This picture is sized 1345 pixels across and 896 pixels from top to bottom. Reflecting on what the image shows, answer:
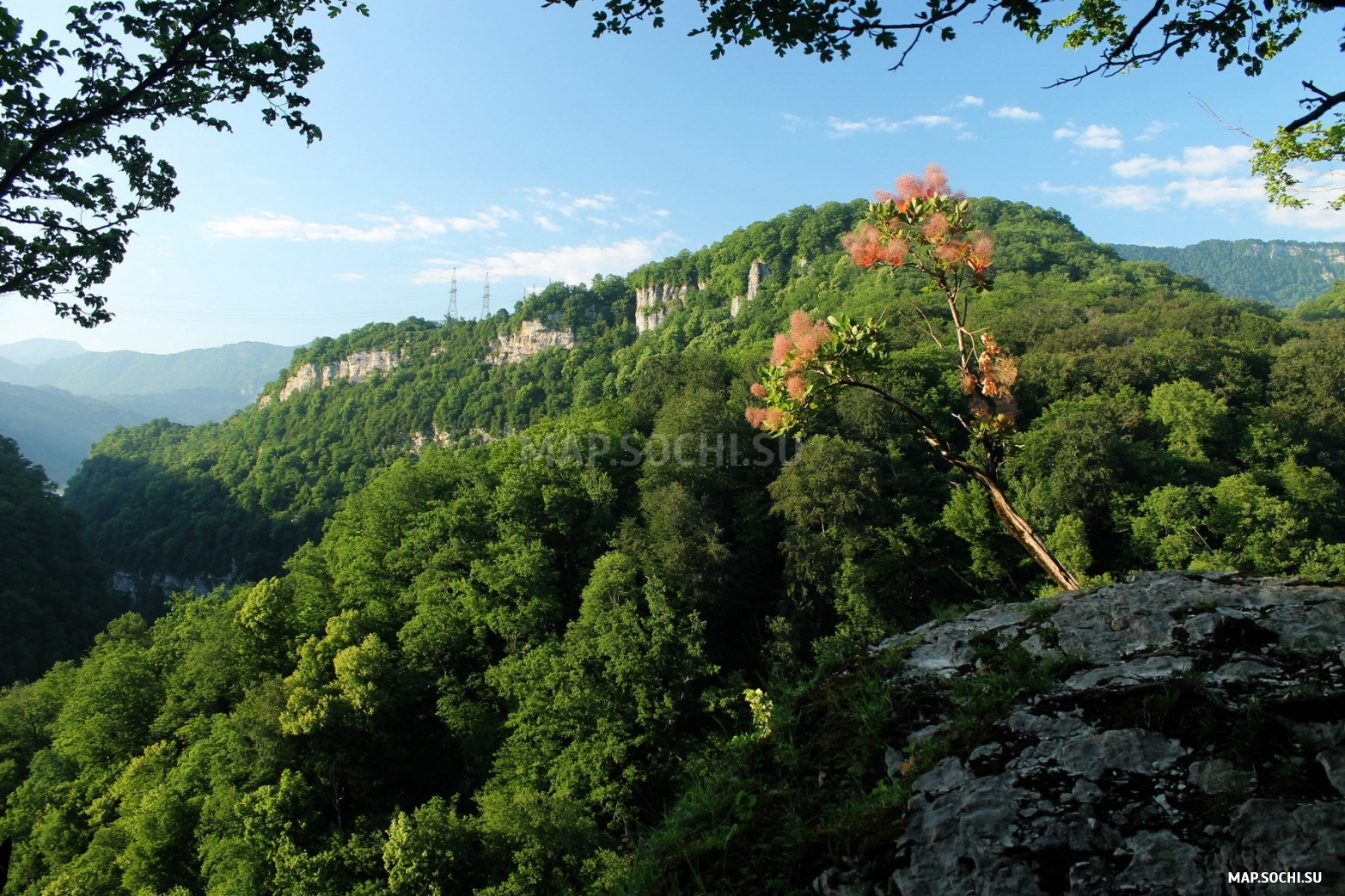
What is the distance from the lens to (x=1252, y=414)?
34969mm

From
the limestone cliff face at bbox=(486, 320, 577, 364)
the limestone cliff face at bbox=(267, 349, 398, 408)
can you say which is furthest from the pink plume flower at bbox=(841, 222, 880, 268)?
the limestone cliff face at bbox=(267, 349, 398, 408)

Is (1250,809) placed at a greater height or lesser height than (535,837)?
greater

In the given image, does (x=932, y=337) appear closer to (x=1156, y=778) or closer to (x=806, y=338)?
(x=806, y=338)

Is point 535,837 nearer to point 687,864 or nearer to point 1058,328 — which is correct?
point 687,864

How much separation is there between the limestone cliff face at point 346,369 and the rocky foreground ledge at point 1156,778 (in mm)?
143679

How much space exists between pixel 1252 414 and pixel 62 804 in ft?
167

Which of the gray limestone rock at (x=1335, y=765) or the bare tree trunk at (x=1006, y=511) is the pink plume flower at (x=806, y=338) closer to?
the bare tree trunk at (x=1006, y=511)

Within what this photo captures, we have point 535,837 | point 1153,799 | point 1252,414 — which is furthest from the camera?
point 1252,414

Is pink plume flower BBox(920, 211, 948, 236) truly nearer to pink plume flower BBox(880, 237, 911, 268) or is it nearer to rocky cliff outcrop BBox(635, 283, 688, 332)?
pink plume flower BBox(880, 237, 911, 268)

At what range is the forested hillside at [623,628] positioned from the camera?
1581 centimetres

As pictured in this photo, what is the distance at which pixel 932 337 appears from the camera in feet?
19.7

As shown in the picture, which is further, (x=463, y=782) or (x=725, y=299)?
(x=725, y=299)

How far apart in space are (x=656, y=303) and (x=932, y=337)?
127 meters

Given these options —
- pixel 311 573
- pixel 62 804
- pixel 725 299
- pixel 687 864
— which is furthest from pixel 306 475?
pixel 687 864
